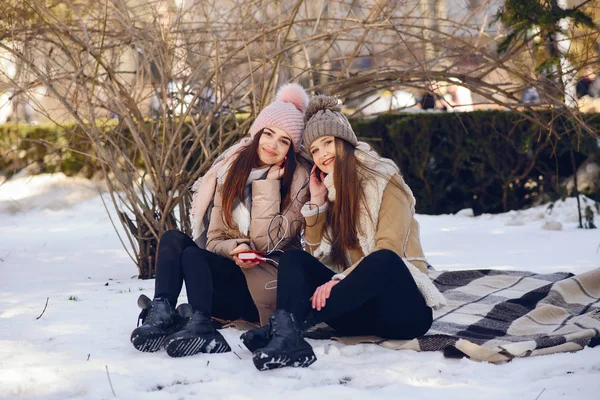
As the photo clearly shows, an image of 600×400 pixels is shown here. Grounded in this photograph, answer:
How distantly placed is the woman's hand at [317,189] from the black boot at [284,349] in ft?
2.02

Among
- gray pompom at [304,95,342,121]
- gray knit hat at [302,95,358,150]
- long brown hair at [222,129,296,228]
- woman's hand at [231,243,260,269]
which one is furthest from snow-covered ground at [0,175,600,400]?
gray pompom at [304,95,342,121]

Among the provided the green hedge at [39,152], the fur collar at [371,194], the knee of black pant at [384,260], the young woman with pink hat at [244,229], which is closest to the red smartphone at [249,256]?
the young woman with pink hat at [244,229]

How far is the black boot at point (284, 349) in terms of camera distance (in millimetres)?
2924

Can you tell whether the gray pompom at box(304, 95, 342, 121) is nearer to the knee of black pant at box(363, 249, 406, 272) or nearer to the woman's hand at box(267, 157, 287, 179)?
the woman's hand at box(267, 157, 287, 179)

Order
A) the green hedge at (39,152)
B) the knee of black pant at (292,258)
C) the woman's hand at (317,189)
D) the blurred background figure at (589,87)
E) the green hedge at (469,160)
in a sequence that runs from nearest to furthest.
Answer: the knee of black pant at (292,258) → the woman's hand at (317,189) → the blurred background figure at (589,87) → the green hedge at (469,160) → the green hedge at (39,152)

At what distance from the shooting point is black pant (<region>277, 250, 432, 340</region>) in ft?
10.4

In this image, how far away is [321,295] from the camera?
3211mm

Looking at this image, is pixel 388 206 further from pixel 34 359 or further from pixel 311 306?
pixel 34 359

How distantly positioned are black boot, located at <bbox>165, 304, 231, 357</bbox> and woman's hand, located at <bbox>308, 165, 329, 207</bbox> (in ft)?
2.27

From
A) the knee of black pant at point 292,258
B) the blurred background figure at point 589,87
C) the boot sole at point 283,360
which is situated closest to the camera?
the boot sole at point 283,360

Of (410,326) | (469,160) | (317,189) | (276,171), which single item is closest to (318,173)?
(317,189)

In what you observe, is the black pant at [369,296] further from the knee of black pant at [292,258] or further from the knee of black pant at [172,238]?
the knee of black pant at [172,238]

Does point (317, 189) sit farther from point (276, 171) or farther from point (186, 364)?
point (186, 364)

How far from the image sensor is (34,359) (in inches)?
122
